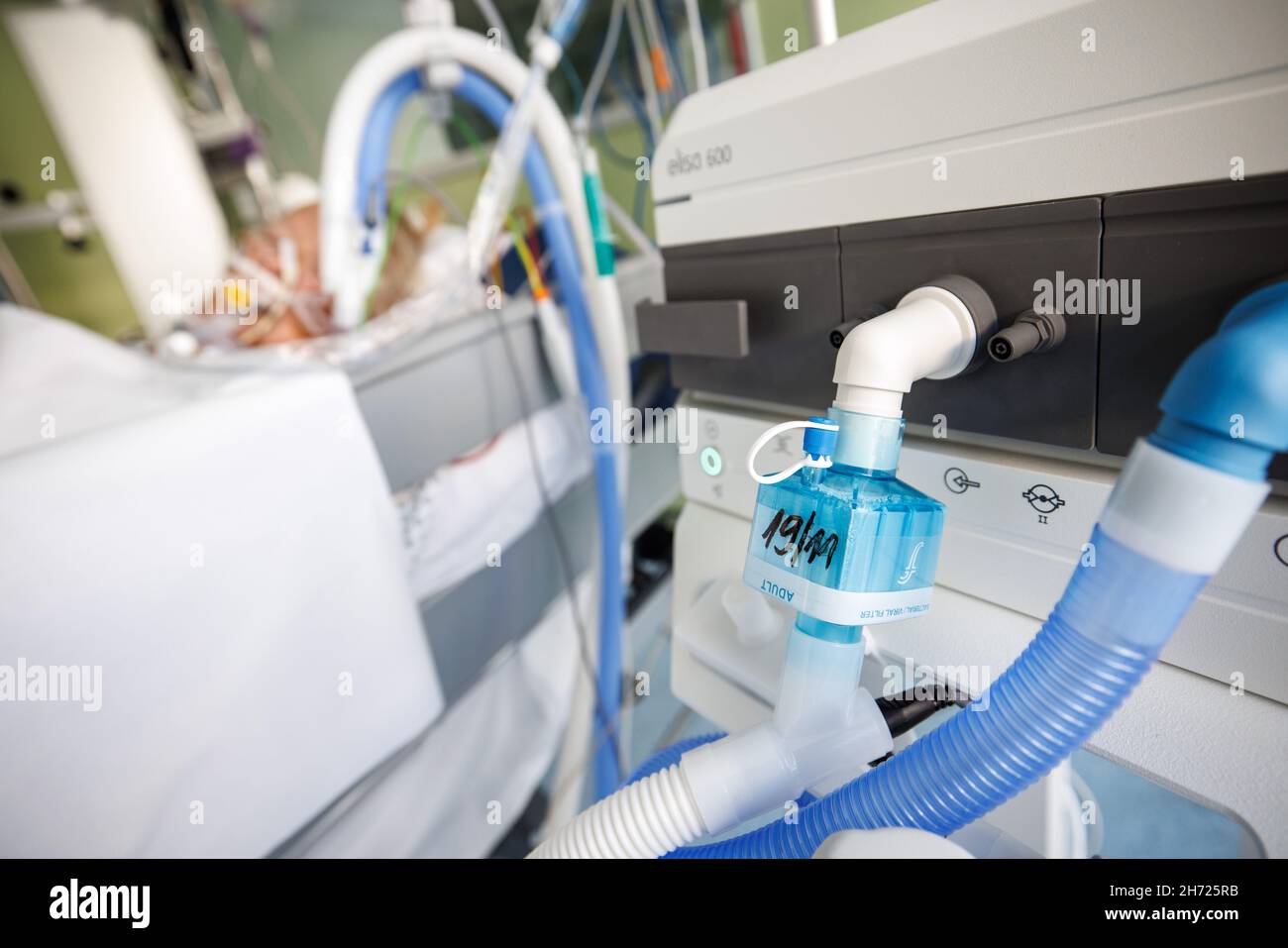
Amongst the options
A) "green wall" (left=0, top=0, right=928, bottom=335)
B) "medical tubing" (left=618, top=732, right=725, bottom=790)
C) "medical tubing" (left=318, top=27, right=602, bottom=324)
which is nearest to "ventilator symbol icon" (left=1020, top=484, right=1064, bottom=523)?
"medical tubing" (left=618, top=732, right=725, bottom=790)

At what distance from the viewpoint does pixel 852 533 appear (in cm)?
26

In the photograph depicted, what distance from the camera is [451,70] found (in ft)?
2.49

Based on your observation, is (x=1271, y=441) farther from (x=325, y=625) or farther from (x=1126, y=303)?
(x=325, y=625)

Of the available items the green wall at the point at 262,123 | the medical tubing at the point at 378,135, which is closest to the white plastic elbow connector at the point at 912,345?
the medical tubing at the point at 378,135

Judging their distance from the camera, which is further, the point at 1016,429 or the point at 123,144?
the point at 123,144

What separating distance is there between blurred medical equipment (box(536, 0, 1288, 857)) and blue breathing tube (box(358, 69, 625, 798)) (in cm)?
41

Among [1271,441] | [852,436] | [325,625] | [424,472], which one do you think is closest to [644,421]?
[424,472]

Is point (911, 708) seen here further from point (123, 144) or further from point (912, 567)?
point (123, 144)

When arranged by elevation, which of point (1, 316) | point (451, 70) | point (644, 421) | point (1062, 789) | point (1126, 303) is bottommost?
point (1062, 789)

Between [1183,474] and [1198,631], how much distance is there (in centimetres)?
14

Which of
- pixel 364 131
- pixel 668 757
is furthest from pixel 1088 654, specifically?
pixel 364 131

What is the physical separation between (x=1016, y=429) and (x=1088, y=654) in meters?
0.13

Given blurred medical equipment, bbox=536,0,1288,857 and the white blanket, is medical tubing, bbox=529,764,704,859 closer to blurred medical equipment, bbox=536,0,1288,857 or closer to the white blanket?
blurred medical equipment, bbox=536,0,1288,857

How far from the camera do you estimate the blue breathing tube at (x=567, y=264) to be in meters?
0.77
